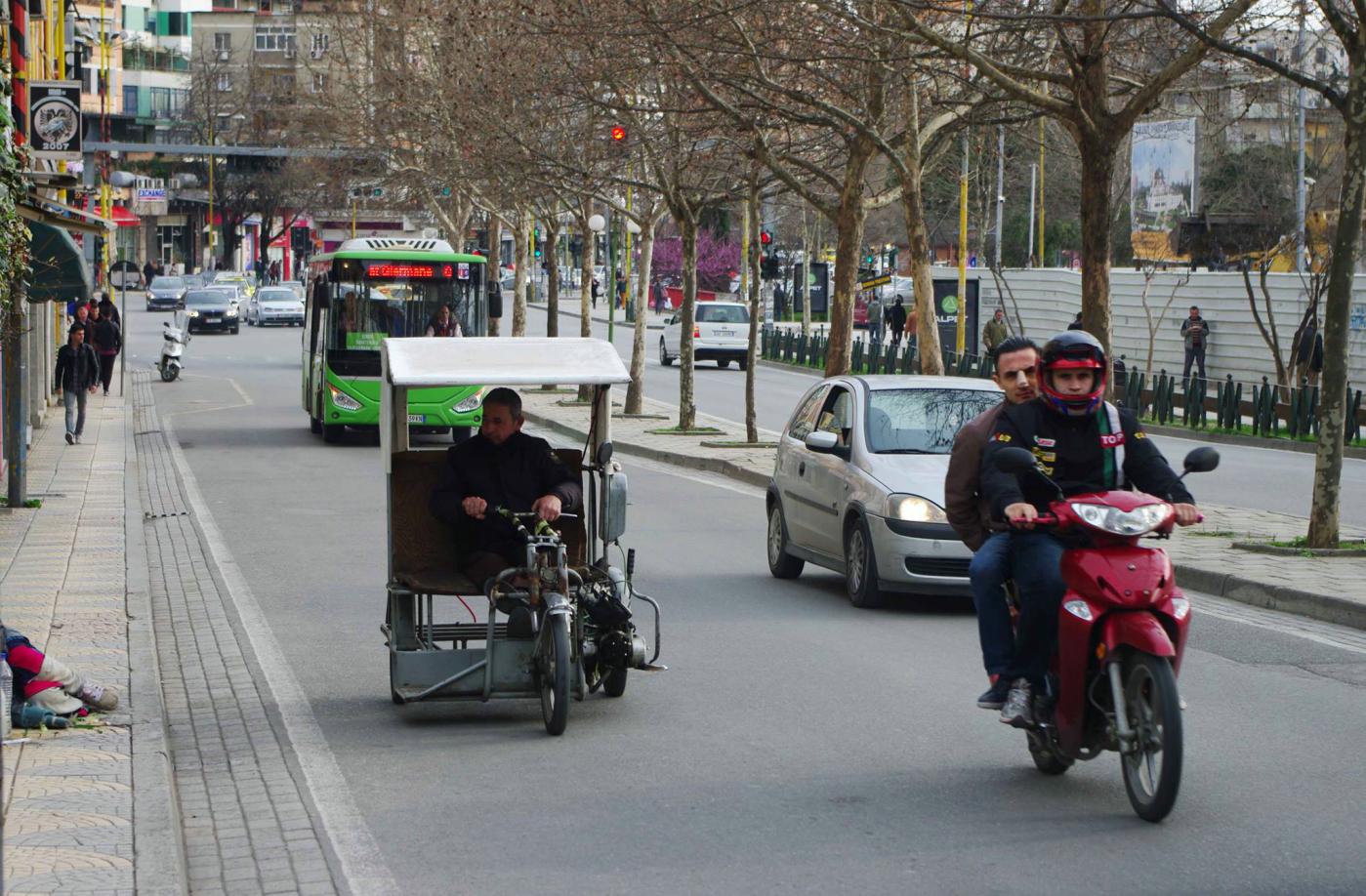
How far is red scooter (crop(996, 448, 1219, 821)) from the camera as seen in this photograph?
6414 millimetres

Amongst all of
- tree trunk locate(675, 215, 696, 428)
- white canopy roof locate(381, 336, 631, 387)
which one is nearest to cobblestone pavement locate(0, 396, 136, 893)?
white canopy roof locate(381, 336, 631, 387)

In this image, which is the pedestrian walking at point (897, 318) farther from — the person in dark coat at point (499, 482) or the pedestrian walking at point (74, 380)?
the person in dark coat at point (499, 482)

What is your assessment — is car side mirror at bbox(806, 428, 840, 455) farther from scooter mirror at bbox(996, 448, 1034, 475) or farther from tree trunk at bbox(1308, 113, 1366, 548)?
scooter mirror at bbox(996, 448, 1034, 475)

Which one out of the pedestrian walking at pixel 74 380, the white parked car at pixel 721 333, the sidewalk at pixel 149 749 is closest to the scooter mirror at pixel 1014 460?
the sidewalk at pixel 149 749

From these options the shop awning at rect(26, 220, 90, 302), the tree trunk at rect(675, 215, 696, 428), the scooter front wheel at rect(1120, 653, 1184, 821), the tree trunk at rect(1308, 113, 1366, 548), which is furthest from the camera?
the tree trunk at rect(675, 215, 696, 428)

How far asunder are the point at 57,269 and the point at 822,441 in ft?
31.0

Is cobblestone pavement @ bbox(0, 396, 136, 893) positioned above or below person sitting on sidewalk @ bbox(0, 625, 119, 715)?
below

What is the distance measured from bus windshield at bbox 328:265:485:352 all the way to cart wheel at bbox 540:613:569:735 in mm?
20963

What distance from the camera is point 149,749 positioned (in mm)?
7637

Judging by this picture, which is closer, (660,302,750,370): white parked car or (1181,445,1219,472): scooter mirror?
(1181,445,1219,472): scooter mirror

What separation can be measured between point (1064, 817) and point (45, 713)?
419 cm

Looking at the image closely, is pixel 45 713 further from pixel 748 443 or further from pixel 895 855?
pixel 748 443

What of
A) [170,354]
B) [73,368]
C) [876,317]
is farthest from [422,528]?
[876,317]

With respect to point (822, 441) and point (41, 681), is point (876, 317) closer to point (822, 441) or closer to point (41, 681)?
point (822, 441)
